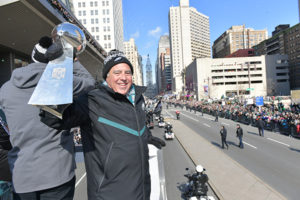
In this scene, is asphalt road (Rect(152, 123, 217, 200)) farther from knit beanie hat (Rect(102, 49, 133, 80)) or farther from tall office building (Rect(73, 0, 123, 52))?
tall office building (Rect(73, 0, 123, 52))

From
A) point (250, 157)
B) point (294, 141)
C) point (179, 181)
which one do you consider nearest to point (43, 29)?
point (179, 181)

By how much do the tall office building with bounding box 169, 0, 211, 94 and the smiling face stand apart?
143 meters

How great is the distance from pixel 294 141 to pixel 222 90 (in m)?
83.0

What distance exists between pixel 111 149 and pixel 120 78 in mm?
661

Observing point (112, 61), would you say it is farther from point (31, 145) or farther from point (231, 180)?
point (231, 180)

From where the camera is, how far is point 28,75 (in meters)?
1.48

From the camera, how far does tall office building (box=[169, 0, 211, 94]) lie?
5969 inches

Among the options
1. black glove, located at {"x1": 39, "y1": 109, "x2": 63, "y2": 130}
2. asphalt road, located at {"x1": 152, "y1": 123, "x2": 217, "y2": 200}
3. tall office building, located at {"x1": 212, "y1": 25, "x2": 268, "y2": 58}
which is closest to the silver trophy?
black glove, located at {"x1": 39, "y1": 109, "x2": 63, "y2": 130}

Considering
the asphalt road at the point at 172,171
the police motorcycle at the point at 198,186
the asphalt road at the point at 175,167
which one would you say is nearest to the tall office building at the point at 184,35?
the asphalt road at the point at 175,167

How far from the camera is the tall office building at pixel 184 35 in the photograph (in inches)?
5969

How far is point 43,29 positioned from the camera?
1423cm

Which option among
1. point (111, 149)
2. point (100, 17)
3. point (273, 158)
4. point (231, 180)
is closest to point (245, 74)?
point (100, 17)

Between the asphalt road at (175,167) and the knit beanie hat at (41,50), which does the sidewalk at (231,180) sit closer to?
the asphalt road at (175,167)

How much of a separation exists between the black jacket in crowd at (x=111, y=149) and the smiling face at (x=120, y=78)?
89mm
